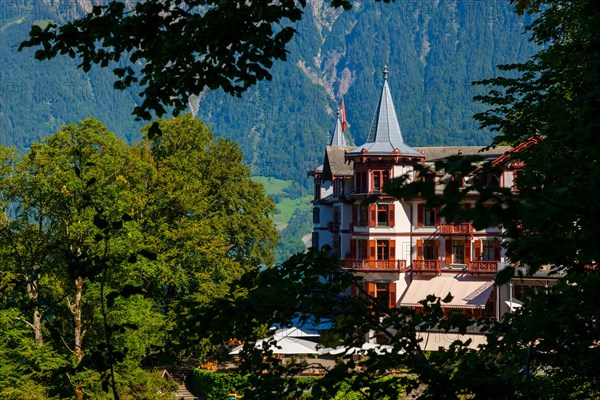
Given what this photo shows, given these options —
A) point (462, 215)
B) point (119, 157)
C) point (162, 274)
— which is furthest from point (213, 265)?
point (462, 215)

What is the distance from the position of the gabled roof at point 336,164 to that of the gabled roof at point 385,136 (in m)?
5.38

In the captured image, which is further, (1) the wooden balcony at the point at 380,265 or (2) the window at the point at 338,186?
(2) the window at the point at 338,186

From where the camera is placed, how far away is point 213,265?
43.7 m

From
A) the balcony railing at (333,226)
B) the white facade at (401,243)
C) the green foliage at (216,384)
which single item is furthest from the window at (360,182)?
the green foliage at (216,384)

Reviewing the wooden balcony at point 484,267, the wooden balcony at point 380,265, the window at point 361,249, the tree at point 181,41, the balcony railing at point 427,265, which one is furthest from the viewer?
the window at point 361,249

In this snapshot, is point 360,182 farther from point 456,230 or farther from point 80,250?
point 80,250

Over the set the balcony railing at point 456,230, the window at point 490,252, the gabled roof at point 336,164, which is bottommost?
the window at point 490,252

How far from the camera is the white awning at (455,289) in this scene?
4822 centimetres

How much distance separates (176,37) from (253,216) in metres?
46.7

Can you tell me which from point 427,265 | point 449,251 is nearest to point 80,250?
point 427,265

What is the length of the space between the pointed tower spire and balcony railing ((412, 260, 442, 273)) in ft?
17.9

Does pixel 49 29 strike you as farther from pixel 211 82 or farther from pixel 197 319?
pixel 197 319

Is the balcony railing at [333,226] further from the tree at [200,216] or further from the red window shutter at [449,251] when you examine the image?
the red window shutter at [449,251]

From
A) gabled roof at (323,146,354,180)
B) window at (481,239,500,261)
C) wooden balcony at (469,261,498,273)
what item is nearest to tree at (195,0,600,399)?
wooden balcony at (469,261,498,273)
